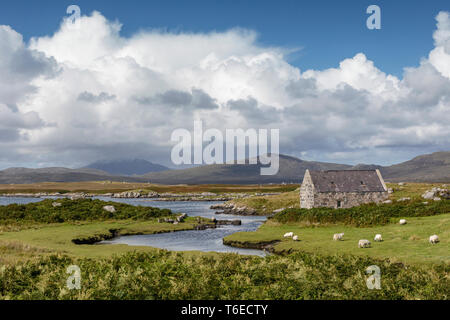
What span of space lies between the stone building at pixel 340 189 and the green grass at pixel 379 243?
1584 cm

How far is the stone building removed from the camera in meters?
72.5

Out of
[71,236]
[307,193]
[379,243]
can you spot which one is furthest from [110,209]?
[379,243]

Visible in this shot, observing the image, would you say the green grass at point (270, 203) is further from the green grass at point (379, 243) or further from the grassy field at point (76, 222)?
the green grass at point (379, 243)

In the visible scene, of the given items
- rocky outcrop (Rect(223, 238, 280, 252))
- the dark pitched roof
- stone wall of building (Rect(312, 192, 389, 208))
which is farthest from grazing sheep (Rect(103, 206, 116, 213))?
the dark pitched roof

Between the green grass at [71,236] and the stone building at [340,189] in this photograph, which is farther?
the stone building at [340,189]

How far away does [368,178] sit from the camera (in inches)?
3036

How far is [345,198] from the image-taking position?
73.4m

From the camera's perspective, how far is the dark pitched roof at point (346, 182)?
7356 centimetres

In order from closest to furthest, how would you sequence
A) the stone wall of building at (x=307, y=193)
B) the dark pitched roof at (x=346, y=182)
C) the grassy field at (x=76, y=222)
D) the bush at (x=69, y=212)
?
1. the grassy field at (x=76, y=222)
2. the bush at (x=69, y=212)
3. the stone wall of building at (x=307, y=193)
4. the dark pitched roof at (x=346, y=182)

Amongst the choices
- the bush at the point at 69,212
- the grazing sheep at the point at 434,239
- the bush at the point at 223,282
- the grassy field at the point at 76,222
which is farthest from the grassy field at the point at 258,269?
the bush at the point at 69,212

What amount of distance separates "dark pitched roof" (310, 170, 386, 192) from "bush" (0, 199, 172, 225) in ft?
104

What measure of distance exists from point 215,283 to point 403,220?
36.1m

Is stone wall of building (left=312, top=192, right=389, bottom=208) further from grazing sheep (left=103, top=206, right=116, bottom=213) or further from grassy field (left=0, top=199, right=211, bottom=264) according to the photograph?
grazing sheep (left=103, top=206, right=116, bottom=213)
